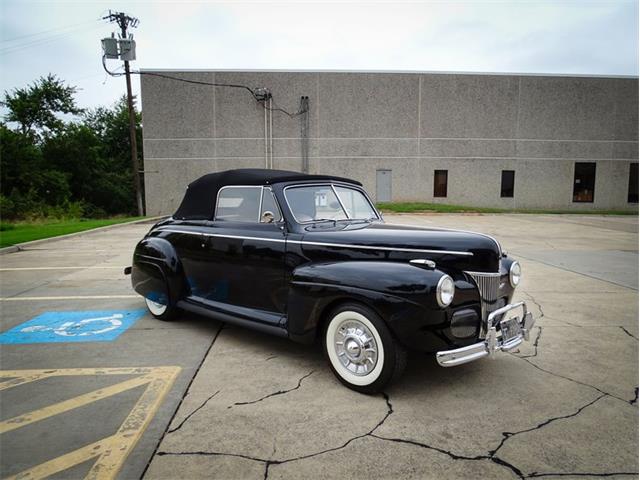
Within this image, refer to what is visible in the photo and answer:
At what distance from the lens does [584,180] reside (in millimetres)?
26094

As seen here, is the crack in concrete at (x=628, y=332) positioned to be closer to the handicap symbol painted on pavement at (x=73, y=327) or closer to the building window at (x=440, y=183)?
the handicap symbol painted on pavement at (x=73, y=327)

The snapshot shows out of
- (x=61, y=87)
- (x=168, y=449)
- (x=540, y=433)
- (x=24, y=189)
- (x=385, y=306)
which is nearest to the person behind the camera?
(x=168, y=449)

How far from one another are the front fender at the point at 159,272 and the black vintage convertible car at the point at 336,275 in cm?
2

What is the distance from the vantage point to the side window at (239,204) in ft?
13.7

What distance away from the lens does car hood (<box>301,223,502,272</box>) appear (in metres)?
3.30

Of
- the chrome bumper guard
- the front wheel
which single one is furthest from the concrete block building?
the chrome bumper guard

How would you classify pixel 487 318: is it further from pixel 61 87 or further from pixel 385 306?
pixel 61 87

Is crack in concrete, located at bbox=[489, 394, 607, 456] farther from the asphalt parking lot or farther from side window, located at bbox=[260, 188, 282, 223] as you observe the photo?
side window, located at bbox=[260, 188, 282, 223]

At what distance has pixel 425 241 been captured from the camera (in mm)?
3367

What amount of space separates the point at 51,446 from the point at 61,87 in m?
45.6

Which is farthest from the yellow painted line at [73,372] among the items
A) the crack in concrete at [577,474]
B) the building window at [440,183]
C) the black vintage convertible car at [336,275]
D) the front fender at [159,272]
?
the building window at [440,183]

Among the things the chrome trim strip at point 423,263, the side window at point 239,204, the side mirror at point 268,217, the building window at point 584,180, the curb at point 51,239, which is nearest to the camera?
A: the chrome trim strip at point 423,263

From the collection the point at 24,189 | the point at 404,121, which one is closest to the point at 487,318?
the point at 404,121

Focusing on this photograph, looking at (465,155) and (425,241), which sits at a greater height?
(465,155)
